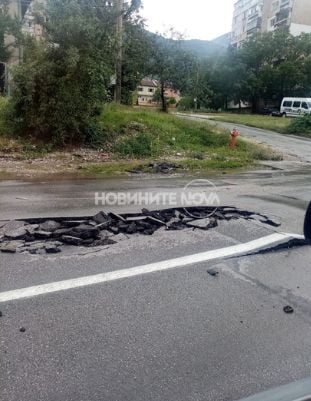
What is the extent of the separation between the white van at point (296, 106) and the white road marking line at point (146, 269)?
4183cm

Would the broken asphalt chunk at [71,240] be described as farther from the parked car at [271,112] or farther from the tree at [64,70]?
the parked car at [271,112]

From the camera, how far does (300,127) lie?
95.2ft

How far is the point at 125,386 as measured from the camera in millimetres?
2490

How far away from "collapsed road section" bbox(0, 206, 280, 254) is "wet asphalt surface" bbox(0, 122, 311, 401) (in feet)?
0.89

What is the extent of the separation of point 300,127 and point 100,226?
2667 cm

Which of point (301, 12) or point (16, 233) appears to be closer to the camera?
point (16, 233)

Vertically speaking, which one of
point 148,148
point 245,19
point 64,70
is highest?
point 245,19

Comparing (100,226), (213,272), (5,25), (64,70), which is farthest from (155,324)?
(5,25)

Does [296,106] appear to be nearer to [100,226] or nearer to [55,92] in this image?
[55,92]

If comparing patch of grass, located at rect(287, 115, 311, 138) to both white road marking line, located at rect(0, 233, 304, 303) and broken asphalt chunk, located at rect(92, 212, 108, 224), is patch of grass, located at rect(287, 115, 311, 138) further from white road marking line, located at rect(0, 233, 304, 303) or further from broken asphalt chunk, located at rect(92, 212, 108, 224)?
broken asphalt chunk, located at rect(92, 212, 108, 224)

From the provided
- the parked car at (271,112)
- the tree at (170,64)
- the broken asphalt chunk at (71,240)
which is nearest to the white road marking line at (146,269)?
the broken asphalt chunk at (71,240)

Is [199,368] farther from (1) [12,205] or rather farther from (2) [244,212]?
(1) [12,205]

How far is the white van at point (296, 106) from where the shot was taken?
44.4 m

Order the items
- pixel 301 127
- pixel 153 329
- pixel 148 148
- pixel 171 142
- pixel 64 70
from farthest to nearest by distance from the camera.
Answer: pixel 301 127 < pixel 171 142 < pixel 148 148 < pixel 64 70 < pixel 153 329
